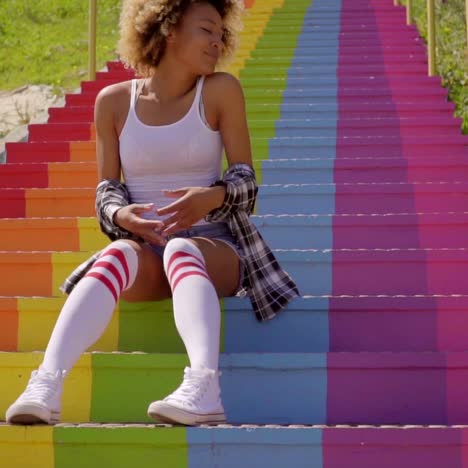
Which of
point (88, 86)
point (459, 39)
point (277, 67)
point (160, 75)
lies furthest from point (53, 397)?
point (459, 39)

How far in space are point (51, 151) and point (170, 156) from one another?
198 centimetres

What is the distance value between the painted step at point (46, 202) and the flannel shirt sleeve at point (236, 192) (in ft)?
4.07

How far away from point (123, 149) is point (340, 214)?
1.19m

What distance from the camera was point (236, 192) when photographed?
299 cm

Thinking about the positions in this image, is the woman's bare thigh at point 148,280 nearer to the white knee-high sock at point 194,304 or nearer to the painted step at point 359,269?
the white knee-high sock at point 194,304

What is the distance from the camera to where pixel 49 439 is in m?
2.50

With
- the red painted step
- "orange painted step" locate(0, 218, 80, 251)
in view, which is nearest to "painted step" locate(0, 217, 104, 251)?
"orange painted step" locate(0, 218, 80, 251)

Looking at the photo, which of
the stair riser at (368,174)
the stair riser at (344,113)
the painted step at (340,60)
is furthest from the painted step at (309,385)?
the painted step at (340,60)

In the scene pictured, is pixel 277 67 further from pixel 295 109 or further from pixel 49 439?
pixel 49 439

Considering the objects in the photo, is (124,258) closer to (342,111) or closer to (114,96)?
(114,96)

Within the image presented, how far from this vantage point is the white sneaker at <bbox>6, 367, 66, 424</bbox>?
2.49 metres

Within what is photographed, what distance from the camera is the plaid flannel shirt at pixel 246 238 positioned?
2.99 meters

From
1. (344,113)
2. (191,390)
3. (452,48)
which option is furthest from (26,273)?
(452,48)

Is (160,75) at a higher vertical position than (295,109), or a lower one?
lower
